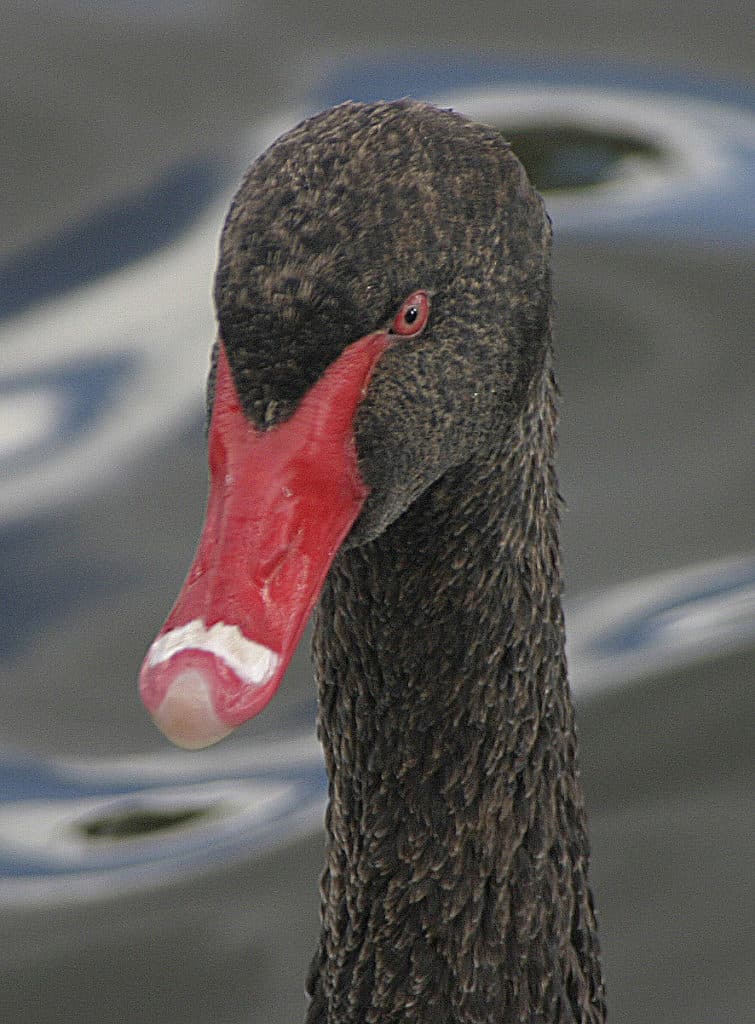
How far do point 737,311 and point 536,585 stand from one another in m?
2.63

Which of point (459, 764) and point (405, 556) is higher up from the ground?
point (405, 556)

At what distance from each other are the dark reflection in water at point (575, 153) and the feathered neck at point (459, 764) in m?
2.81

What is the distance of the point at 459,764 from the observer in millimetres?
2789

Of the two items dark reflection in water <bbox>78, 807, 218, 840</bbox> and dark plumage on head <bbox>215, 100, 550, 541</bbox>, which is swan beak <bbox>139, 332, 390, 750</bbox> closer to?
dark plumage on head <bbox>215, 100, 550, 541</bbox>

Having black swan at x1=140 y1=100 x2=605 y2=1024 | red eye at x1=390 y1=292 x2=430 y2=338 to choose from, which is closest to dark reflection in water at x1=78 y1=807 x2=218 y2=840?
black swan at x1=140 y1=100 x2=605 y2=1024

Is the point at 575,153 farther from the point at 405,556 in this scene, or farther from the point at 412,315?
A: the point at 412,315

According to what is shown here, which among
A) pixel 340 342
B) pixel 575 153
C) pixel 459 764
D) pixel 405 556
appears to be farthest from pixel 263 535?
pixel 575 153

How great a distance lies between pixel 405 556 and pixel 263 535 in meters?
0.44

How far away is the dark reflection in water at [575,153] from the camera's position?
5.44 meters

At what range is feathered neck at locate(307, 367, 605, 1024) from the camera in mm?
2611

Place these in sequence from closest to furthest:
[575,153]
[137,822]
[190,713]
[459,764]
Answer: [190,713], [459,764], [137,822], [575,153]

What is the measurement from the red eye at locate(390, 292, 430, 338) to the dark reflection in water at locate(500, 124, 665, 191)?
321cm

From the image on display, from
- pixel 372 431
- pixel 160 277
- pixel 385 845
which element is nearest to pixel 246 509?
pixel 372 431

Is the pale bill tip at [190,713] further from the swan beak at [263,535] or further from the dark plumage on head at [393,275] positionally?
the dark plumage on head at [393,275]
